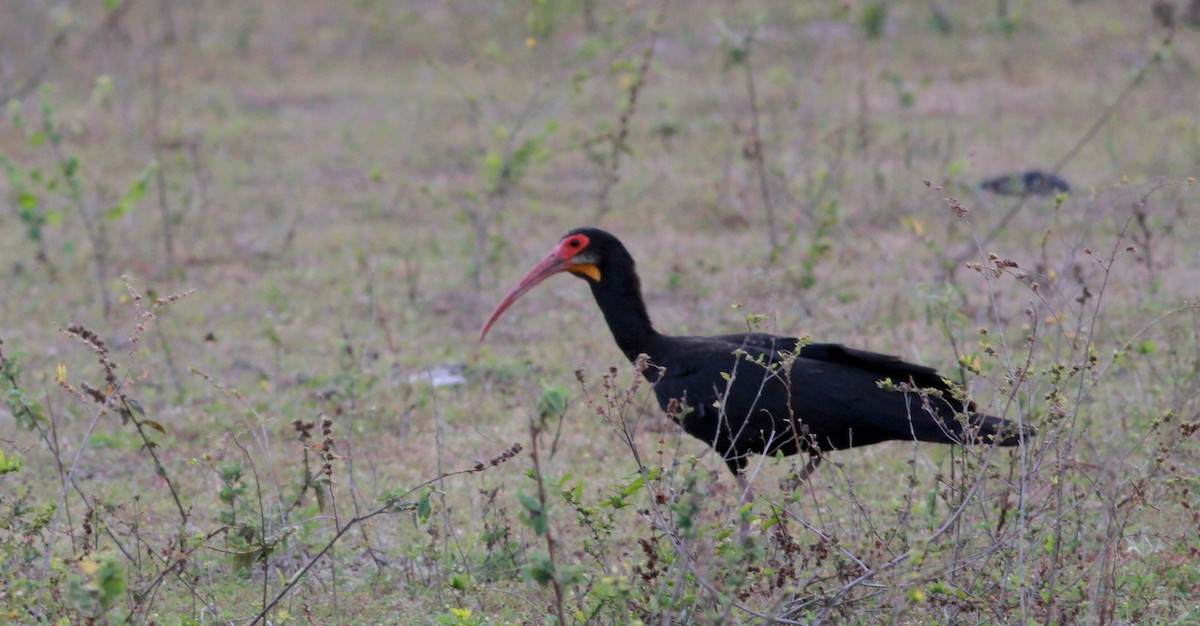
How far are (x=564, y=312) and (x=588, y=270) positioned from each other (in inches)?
121

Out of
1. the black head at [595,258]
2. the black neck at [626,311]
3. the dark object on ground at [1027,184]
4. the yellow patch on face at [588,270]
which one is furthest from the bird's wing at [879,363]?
the dark object on ground at [1027,184]

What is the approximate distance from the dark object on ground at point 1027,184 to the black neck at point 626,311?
5487mm

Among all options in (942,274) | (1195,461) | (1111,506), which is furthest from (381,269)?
(1111,506)

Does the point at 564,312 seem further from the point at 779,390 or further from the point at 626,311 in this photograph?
the point at 779,390

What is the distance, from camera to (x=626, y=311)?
571cm

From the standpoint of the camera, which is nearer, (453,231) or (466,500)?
(466,500)

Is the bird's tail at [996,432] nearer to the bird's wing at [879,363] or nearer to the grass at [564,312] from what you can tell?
the grass at [564,312]

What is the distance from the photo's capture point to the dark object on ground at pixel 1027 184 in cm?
1059

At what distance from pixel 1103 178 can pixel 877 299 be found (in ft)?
13.3

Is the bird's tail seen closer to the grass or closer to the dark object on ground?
the grass

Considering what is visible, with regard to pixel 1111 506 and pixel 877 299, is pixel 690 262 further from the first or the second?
pixel 1111 506

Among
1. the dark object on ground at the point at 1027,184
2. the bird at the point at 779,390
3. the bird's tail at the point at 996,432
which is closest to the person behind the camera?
the bird's tail at the point at 996,432

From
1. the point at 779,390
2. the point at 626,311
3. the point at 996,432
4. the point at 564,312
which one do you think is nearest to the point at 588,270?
the point at 626,311

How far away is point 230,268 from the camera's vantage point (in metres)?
9.94
